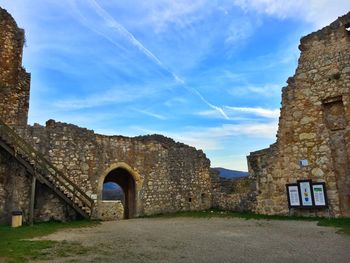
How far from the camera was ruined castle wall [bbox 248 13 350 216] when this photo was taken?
1051cm

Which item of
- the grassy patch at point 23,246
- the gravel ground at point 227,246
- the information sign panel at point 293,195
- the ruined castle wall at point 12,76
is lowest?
the gravel ground at point 227,246

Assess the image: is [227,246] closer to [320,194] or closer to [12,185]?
[320,194]

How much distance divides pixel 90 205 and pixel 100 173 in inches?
65.6

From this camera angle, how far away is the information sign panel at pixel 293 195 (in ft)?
35.2

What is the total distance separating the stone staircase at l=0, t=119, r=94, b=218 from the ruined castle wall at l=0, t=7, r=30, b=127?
2.14m

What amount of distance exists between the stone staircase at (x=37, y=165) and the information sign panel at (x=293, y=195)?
7451mm

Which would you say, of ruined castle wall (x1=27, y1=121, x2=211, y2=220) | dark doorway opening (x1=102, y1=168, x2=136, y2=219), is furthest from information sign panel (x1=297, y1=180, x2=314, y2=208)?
dark doorway opening (x1=102, y1=168, x2=136, y2=219)

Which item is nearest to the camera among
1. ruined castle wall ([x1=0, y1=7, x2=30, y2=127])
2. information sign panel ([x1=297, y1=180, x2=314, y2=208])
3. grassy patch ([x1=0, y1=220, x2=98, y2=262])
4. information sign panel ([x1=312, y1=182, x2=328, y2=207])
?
grassy patch ([x1=0, y1=220, x2=98, y2=262])

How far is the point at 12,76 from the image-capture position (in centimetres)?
1395

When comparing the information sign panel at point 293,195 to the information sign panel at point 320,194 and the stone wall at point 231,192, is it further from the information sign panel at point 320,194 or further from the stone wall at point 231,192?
the stone wall at point 231,192

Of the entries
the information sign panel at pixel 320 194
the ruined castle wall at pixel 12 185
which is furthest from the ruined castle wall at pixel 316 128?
the ruined castle wall at pixel 12 185

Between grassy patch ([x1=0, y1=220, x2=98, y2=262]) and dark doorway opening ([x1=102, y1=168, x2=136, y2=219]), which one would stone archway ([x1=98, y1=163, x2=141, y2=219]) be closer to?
dark doorway opening ([x1=102, y1=168, x2=136, y2=219])

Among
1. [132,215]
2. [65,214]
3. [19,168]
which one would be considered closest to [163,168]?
[132,215]

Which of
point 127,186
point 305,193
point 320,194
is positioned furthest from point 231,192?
point 320,194
